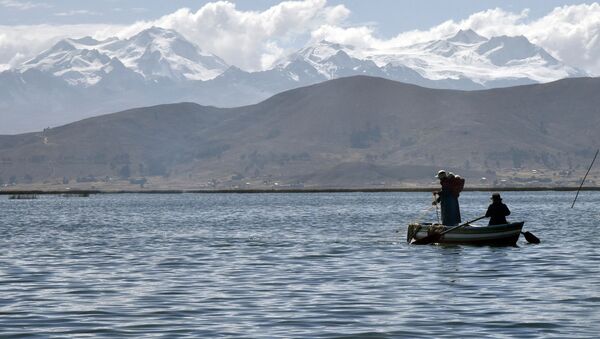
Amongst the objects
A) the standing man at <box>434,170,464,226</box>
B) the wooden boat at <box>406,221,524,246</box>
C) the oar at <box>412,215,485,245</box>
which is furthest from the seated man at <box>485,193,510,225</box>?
the standing man at <box>434,170,464,226</box>

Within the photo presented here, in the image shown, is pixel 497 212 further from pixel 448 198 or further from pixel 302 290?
pixel 302 290

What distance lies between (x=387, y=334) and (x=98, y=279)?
18.3 meters

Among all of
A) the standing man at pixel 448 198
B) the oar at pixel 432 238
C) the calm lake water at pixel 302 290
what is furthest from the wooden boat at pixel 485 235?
the standing man at pixel 448 198

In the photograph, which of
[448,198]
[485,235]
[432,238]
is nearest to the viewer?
[485,235]

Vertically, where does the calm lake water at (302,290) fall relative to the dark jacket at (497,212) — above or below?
below

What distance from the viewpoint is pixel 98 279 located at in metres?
41.8

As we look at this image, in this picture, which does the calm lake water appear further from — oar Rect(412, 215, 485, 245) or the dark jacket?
the dark jacket

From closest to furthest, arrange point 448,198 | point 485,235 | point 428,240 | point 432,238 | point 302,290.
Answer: point 302,290, point 485,235, point 448,198, point 432,238, point 428,240

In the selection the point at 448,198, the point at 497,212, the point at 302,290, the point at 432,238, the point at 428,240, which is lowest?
the point at 302,290

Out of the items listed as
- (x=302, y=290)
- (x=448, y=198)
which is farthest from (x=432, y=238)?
(x=302, y=290)

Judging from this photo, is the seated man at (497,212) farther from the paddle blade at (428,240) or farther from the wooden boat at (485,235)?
the paddle blade at (428,240)

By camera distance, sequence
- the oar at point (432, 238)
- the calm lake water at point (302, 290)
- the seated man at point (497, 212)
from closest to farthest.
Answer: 1. the calm lake water at point (302, 290)
2. the seated man at point (497, 212)
3. the oar at point (432, 238)

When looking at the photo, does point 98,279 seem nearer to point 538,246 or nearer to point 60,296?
point 60,296

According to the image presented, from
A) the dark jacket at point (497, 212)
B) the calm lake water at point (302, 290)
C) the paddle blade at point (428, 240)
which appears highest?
the dark jacket at point (497, 212)
